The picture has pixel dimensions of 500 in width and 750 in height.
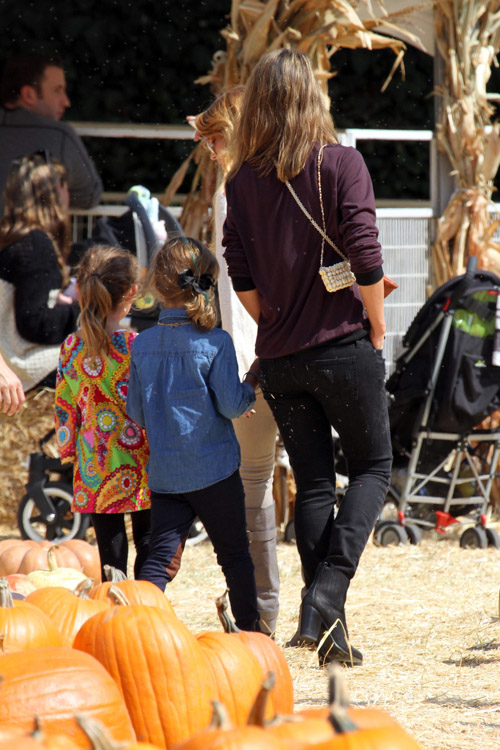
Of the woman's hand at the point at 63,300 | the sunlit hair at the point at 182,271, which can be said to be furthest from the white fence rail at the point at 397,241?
the sunlit hair at the point at 182,271

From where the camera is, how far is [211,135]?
3389mm

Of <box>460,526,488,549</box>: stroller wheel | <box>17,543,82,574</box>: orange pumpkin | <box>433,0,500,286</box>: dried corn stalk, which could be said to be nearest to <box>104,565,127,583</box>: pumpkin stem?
<box>17,543,82,574</box>: orange pumpkin

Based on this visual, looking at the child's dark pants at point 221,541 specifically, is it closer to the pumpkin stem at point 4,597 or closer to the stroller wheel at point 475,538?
the pumpkin stem at point 4,597

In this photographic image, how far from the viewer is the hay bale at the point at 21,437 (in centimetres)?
536

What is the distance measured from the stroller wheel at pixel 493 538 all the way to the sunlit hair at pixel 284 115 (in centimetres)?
296

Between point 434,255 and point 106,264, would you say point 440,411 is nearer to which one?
point 434,255

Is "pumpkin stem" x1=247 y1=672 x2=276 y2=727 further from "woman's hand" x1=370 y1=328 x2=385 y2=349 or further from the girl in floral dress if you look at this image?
the girl in floral dress

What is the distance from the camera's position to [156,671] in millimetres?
1835

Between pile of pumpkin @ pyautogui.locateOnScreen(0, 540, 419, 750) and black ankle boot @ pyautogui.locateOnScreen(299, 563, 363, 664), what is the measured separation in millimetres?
534

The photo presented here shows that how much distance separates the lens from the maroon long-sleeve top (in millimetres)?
2789

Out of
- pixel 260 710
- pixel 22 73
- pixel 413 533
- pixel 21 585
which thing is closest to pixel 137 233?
pixel 22 73

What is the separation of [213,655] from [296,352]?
1151mm

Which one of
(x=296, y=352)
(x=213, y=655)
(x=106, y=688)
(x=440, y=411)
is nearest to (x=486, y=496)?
(x=440, y=411)

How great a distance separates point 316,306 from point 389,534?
274cm
